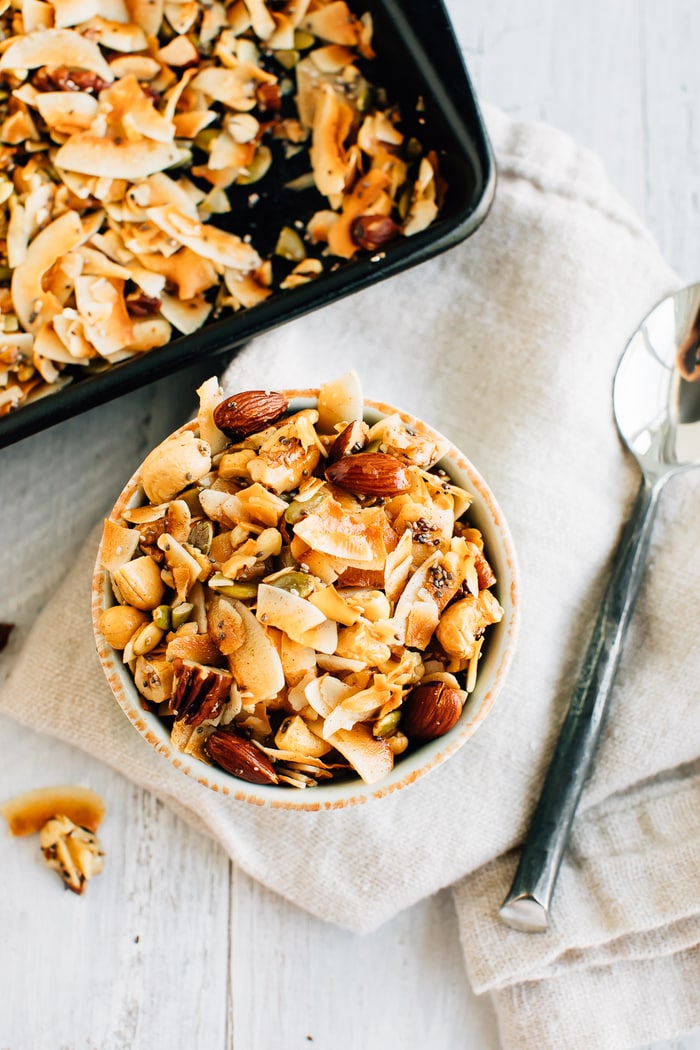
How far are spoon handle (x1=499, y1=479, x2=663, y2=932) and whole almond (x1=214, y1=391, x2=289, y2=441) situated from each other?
42 centimetres

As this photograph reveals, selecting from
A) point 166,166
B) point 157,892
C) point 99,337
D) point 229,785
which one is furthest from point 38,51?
point 157,892

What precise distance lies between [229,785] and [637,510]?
54 centimetres

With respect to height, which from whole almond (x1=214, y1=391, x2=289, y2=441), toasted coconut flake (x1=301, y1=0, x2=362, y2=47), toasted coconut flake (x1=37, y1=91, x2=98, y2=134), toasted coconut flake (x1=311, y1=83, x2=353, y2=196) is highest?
toasted coconut flake (x1=37, y1=91, x2=98, y2=134)

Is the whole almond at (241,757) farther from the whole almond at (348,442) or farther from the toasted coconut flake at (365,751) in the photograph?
the whole almond at (348,442)

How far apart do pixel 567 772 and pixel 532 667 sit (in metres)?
0.11

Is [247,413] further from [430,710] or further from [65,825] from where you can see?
[65,825]

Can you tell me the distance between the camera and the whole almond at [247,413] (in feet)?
2.82

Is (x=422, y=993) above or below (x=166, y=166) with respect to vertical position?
below

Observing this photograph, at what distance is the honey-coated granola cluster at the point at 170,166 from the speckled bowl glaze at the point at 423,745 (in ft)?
0.76

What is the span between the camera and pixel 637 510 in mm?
1090

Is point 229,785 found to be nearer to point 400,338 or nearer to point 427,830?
point 427,830

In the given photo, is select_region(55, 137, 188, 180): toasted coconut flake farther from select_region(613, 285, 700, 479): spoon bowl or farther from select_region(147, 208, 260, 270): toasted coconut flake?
select_region(613, 285, 700, 479): spoon bowl

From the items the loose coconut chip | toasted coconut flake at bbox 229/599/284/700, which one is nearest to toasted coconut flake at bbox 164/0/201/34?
toasted coconut flake at bbox 229/599/284/700

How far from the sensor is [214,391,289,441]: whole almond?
86cm
